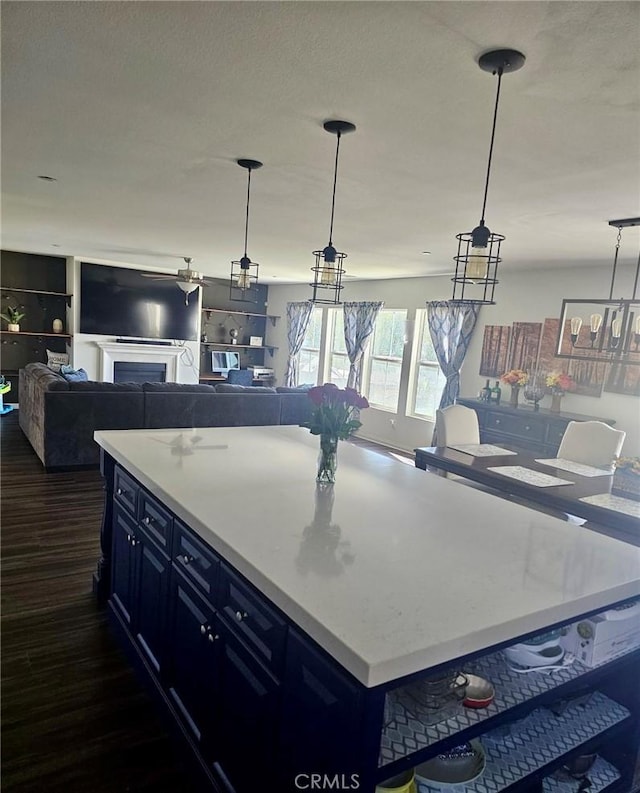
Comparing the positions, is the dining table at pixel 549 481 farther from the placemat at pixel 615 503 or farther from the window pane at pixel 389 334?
the window pane at pixel 389 334

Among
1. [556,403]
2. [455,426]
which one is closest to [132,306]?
[455,426]

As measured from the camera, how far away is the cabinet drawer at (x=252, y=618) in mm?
1260

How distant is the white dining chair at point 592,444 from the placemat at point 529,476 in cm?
90

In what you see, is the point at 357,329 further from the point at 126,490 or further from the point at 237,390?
the point at 126,490

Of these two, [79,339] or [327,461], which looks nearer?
[327,461]

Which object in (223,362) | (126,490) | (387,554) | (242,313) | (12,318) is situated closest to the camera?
(387,554)

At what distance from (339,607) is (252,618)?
1.12 ft

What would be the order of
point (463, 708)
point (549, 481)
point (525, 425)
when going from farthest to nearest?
1. point (525, 425)
2. point (549, 481)
3. point (463, 708)

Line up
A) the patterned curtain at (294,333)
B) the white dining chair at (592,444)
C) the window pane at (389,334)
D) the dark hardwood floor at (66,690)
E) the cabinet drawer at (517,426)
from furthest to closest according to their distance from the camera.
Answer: the patterned curtain at (294,333), the window pane at (389,334), the cabinet drawer at (517,426), the white dining chair at (592,444), the dark hardwood floor at (66,690)

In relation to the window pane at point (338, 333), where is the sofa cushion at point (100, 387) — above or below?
below

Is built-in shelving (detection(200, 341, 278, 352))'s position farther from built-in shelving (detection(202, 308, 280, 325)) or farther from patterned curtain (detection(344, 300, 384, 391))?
patterned curtain (detection(344, 300, 384, 391))

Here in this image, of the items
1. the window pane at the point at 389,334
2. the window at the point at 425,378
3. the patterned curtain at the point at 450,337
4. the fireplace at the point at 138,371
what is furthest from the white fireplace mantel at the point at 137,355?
the patterned curtain at the point at 450,337

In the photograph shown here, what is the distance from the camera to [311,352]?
9656 mm

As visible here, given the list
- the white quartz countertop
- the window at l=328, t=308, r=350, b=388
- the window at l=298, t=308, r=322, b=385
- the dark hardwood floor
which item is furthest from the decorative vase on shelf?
the window at l=298, t=308, r=322, b=385
